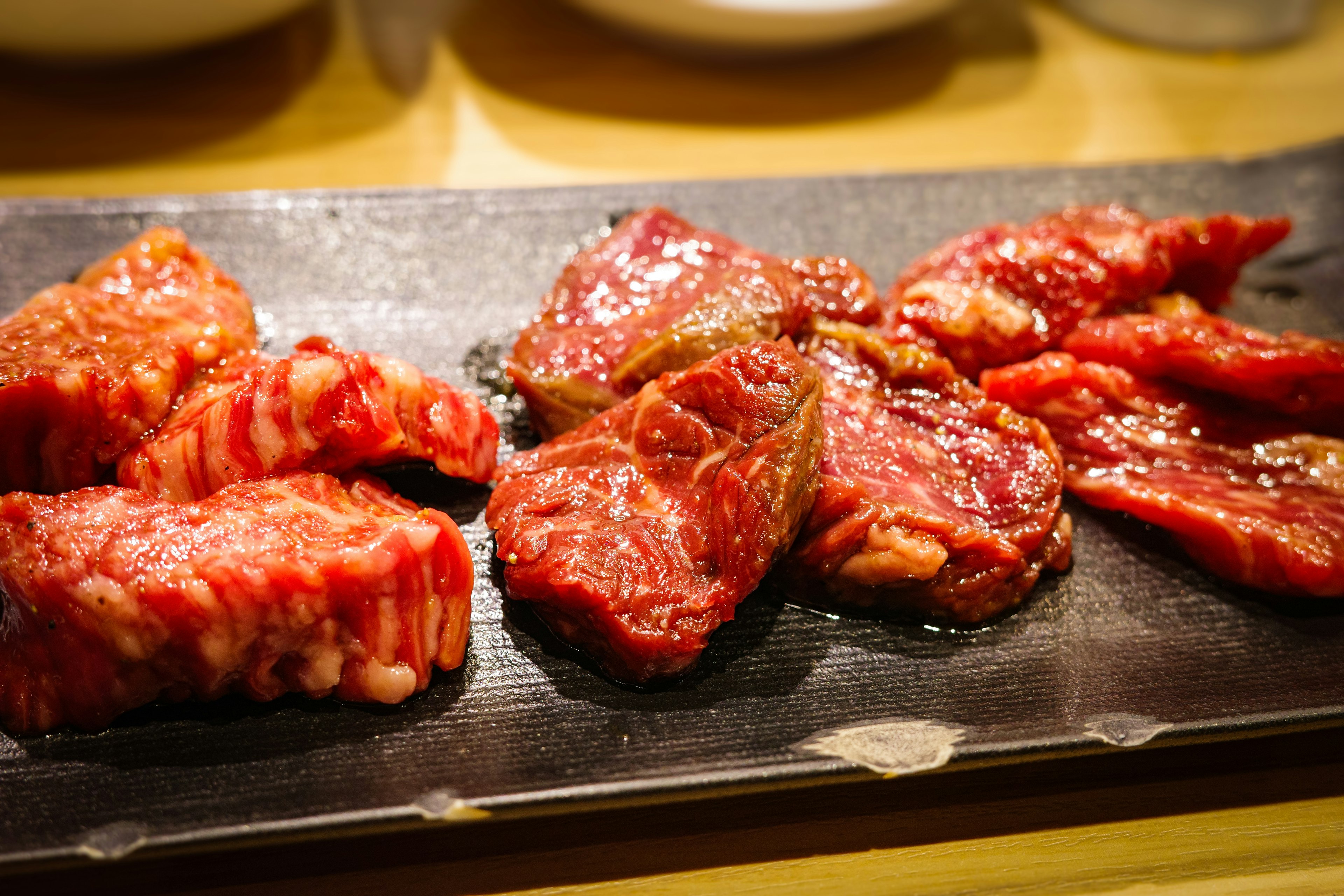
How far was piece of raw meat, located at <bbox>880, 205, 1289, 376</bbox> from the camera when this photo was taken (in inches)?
139

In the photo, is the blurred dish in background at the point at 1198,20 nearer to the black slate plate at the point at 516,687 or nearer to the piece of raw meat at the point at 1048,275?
the piece of raw meat at the point at 1048,275

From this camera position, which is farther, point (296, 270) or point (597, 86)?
point (597, 86)

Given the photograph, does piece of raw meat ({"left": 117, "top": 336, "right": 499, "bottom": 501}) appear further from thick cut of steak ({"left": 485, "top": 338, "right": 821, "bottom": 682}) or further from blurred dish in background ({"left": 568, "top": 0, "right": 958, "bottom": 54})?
blurred dish in background ({"left": 568, "top": 0, "right": 958, "bottom": 54})

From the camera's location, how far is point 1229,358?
11.0 ft

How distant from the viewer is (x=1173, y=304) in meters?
3.79

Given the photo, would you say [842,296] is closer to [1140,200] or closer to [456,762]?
[456,762]

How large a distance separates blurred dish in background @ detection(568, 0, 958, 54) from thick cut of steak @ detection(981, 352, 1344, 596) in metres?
2.64

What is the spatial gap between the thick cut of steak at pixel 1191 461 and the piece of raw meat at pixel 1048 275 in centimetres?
14

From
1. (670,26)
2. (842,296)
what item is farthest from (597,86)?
(842,296)

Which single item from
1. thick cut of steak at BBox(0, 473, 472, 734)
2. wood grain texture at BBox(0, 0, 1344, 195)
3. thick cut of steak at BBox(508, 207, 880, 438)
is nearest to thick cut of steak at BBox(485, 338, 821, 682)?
thick cut of steak at BBox(508, 207, 880, 438)

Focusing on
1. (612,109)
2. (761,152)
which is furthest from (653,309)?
(612,109)

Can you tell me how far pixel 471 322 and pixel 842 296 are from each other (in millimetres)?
1381

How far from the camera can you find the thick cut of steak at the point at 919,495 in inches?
115

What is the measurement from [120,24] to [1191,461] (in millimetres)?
4763
